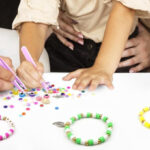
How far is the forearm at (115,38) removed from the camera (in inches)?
31.3

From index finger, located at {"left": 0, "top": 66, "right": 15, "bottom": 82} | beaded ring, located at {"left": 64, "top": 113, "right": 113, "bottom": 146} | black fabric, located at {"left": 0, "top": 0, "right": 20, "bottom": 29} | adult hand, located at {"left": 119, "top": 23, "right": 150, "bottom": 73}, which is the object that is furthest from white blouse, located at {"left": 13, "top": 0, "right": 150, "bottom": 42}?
black fabric, located at {"left": 0, "top": 0, "right": 20, "bottom": 29}

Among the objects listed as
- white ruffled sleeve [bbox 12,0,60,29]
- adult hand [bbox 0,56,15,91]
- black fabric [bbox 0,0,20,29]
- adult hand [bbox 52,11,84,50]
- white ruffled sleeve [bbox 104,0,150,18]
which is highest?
white ruffled sleeve [bbox 104,0,150,18]

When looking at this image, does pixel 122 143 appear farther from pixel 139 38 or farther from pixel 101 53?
pixel 139 38

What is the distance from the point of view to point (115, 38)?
0.83 metres

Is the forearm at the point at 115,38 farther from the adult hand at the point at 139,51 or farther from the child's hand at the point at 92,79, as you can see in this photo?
the adult hand at the point at 139,51

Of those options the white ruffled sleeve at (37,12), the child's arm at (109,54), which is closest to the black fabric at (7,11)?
the white ruffled sleeve at (37,12)

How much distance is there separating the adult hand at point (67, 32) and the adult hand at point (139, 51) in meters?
0.20

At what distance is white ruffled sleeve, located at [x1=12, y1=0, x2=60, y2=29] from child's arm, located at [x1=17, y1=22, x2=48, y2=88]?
20 millimetres

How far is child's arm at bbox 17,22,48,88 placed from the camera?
2.37 ft

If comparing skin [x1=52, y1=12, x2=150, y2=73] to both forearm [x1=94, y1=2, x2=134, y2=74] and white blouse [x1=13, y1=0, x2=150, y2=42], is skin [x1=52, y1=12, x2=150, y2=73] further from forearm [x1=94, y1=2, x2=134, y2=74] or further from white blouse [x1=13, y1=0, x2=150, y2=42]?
forearm [x1=94, y1=2, x2=134, y2=74]

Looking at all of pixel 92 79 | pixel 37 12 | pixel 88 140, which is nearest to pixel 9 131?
pixel 88 140

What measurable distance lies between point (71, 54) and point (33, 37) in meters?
0.32

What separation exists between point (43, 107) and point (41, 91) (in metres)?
0.09

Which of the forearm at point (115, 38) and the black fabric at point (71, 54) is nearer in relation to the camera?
the forearm at point (115, 38)
